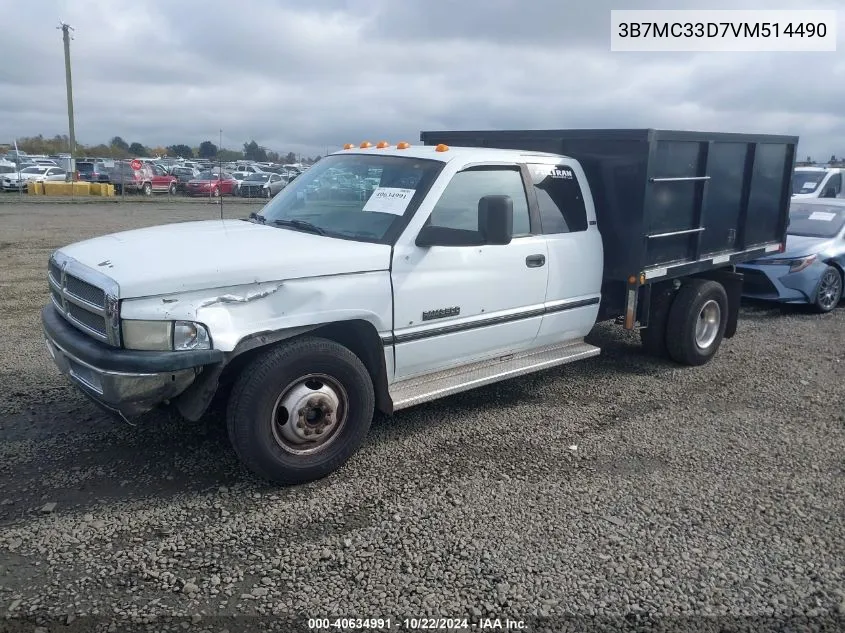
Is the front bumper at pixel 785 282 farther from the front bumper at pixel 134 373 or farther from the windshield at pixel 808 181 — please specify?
the front bumper at pixel 134 373

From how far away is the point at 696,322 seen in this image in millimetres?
6656

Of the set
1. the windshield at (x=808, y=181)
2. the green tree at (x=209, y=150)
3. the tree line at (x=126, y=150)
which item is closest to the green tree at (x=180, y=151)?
the tree line at (x=126, y=150)

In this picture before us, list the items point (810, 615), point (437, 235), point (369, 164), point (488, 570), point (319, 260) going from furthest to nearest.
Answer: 1. point (369, 164)
2. point (437, 235)
3. point (319, 260)
4. point (488, 570)
5. point (810, 615)

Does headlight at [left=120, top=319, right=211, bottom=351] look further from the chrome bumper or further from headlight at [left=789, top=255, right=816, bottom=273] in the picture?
headlight at [left=789, top=255, right=816, bottom=273]

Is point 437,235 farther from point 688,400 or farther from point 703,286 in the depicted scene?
point 703,286

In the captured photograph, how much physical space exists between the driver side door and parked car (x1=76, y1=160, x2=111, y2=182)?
111 ft

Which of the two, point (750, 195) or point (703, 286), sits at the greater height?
point (750, 195)

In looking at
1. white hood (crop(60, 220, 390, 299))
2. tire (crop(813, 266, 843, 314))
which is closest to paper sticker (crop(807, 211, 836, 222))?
tire (crop(813, 266, 843, 314))

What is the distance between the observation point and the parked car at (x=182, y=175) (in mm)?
35253

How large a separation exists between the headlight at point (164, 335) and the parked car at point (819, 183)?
14.1m

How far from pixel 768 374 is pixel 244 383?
5.00 m

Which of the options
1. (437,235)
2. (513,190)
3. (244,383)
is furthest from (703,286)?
(244,383)

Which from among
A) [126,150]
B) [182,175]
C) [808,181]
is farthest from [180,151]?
[808,181]

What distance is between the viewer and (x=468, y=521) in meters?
3.87
